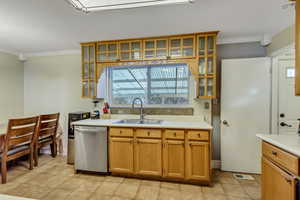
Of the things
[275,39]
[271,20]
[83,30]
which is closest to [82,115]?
[83,30]

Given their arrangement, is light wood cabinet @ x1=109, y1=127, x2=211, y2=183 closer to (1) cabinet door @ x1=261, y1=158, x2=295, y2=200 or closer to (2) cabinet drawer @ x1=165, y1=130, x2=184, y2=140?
(2) cabinet drawer @ x1=165, y1=130, x2=184, y2=140

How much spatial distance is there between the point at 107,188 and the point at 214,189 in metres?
1.51

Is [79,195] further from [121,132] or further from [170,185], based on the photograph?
[170,185]

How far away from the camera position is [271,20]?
2121mm

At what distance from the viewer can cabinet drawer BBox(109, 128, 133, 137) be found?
2426 mm

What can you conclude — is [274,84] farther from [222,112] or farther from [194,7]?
[194,7]

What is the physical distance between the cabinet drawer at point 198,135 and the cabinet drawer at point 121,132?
0.90 m

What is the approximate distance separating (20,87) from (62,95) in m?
1.12

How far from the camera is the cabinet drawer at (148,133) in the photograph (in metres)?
2.35

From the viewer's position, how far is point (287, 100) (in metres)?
2.55

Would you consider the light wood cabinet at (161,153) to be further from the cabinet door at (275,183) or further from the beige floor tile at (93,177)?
the cabinet door at (275,183)

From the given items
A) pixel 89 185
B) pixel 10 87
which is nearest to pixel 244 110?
pixel 89 185

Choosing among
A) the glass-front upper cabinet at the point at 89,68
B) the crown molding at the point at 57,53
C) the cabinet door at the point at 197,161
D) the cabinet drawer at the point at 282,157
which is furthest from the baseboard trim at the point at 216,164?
the crown molding at the point at 57,53

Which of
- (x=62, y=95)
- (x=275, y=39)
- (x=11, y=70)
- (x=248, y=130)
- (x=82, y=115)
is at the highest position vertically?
(x=275, y=39)
